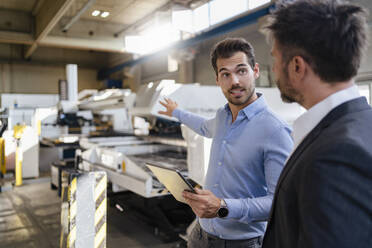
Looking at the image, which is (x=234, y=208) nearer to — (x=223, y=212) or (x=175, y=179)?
(x=223, y=212)

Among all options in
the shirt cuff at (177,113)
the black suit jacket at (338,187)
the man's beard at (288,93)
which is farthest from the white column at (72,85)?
the black suit jacket at (338,187)

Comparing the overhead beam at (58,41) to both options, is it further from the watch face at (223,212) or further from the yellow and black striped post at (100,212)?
the watch face at (223,212)

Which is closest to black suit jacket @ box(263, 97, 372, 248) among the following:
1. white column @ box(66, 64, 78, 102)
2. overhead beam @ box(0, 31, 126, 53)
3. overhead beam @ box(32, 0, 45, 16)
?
white column @ box(66, 64, 78, 102)

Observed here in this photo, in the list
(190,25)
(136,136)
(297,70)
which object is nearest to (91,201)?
(297,70)

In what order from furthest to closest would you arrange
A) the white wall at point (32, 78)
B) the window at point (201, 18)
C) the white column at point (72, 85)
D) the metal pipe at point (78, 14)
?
the white wall at point (32, 78) < the metal pipe at point (78, 14) < the white column at point (72, 85) < the window at point (201, 18)

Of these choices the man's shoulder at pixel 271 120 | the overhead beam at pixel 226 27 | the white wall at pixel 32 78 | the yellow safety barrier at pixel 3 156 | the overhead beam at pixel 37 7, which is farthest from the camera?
the white wall at pixel 32 78

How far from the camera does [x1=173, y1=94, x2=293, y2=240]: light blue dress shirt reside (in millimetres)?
1148

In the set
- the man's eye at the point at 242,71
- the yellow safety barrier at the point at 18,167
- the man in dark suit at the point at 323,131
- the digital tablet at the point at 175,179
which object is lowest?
the yellow safety barrier at the point at 18,167

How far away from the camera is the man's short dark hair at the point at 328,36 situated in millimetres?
691

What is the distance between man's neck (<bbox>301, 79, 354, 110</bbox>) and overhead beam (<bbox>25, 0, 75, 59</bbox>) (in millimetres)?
6062

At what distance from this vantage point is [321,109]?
73 centimetres

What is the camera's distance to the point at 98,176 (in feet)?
6.86

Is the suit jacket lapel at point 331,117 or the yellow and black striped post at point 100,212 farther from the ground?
the suit jacket lapel at point 331,117

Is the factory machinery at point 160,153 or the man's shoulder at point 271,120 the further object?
the factory machinery at point 160,153
